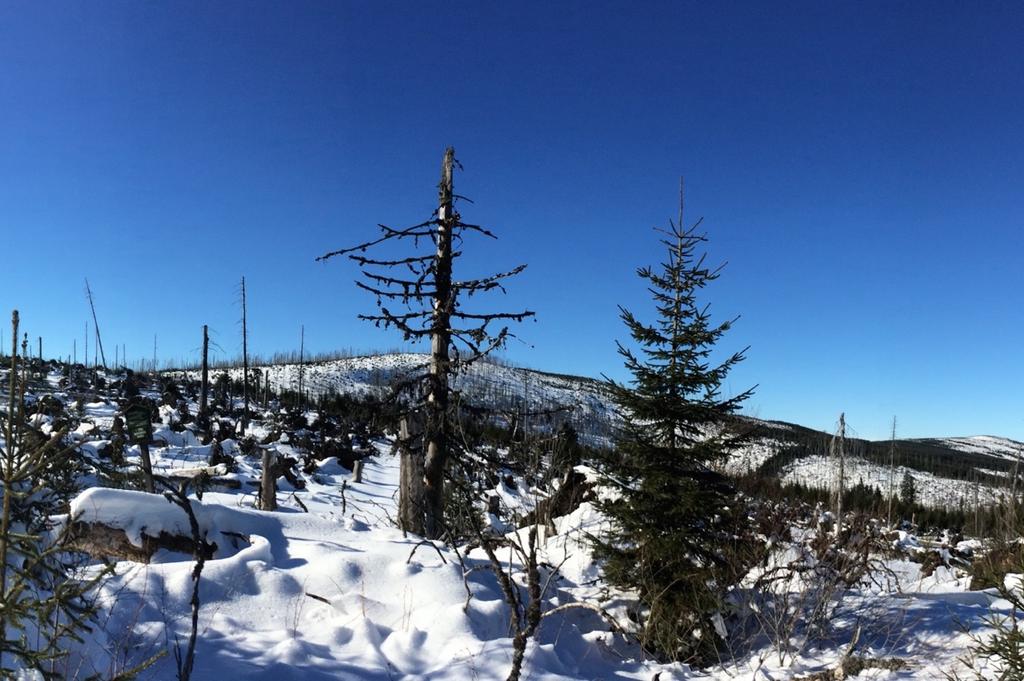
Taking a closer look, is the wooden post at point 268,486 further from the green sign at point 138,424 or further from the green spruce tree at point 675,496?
the green spruce tree at point 675,496

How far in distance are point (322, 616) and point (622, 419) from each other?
13.0 feet

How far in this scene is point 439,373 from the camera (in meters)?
9.36

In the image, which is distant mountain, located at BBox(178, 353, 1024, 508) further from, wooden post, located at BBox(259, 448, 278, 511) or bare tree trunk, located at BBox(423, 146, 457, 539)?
bare tree trunk, located at BBox(423, 146, 457, 539)

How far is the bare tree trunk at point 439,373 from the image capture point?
9.25 m

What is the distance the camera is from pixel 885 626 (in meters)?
6.76

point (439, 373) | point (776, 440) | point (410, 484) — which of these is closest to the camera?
point (439, 373)

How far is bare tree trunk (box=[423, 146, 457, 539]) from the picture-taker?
9250 millimetres

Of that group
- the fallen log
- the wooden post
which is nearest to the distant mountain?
the wooden post

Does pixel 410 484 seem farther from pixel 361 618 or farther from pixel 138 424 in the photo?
pixel 138 424

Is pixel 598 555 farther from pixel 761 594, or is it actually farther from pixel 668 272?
pixel 668 272

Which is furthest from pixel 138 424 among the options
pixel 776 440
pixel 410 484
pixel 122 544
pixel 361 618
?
pixel 776 440

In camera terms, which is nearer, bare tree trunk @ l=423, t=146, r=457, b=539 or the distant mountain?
bare tree trunk @ l=423, t=146, r=457, b=539

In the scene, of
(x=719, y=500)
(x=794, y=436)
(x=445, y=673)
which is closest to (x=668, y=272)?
(x=719, y=500)

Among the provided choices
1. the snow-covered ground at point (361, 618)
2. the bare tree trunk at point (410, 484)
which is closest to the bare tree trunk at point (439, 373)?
the bare tree trunk at point (410, 484)
